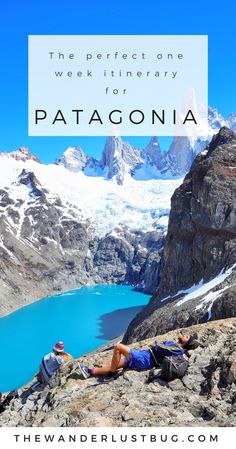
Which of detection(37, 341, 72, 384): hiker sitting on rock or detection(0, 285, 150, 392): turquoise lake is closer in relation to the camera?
detection(37, 341, 72, 384): hiker sitting on rock

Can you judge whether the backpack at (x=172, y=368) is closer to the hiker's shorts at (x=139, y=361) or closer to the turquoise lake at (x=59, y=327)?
the hiker's shorts at (x=139, y=361)

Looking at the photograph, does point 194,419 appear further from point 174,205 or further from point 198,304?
point 174,205

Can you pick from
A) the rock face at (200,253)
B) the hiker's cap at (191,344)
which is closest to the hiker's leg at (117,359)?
the hiker's cap at (191,344)

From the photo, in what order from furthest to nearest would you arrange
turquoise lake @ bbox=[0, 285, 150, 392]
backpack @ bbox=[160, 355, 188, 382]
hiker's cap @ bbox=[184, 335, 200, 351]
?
1. turquoise lake @ bbox=[0, 285, 150, 392]
2. hiker's cap @ bbox=[184, 335, 200, 351]
3. backpack @ bbox=[160, 355, 188, 382]

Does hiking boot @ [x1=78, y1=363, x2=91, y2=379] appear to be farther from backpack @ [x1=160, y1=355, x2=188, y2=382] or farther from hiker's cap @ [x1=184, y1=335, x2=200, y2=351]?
hiker's cap @ [x1=184, y1=335, x2=200, y2=351]

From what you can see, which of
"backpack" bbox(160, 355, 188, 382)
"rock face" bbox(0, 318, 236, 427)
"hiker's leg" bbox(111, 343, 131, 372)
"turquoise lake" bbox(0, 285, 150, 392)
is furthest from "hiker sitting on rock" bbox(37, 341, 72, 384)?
"turquoise lake" bbox(0, 285, 150, 392)

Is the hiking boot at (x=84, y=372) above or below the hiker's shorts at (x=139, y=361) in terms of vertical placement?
below
